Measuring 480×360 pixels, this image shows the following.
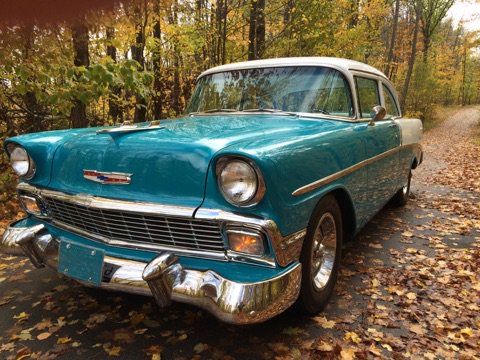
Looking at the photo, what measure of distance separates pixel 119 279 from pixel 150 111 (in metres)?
8.04

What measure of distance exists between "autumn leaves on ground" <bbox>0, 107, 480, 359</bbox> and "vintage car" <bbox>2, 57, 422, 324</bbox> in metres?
0.28

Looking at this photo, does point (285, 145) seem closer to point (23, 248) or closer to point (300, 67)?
point (300, 67)

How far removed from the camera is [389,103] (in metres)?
4.58


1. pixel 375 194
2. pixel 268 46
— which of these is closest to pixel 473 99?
pixel 268 46

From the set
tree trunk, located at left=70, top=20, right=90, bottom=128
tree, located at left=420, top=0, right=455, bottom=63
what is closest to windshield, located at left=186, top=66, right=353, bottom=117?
tree trunk, located at left=70, top=20, right=90, bottom=128

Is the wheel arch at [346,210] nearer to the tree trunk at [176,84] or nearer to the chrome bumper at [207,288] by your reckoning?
the chrome bumper at [207,288]

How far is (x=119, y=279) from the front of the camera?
6.87 ft

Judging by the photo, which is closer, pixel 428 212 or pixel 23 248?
pixel 23 248

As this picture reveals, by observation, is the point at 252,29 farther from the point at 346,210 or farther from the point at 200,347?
the point at 200,347

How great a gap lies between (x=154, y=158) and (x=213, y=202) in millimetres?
429

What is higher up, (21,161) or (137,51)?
(137,51)

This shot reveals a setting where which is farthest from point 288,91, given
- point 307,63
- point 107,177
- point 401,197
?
point 401,197

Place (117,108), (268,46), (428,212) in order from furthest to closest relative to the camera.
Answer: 1. (268,46)
2. (117,108)
3. (428,212)

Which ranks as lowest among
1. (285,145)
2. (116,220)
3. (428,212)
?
(428,212)
